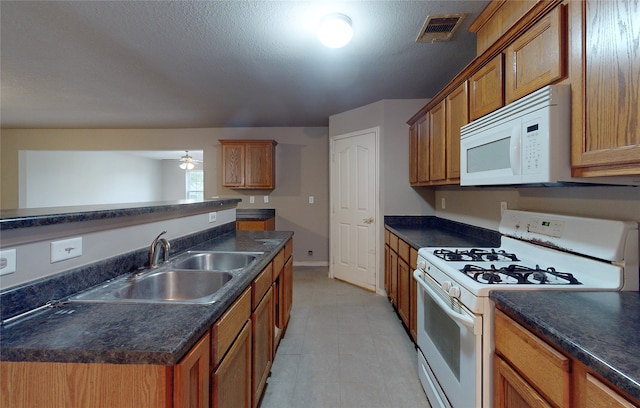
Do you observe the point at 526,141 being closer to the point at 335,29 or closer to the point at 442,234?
the point at 335,29

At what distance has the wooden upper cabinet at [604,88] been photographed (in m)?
0.85

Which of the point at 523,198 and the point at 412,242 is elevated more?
the point at 523,198

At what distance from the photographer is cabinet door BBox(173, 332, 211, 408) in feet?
2.26

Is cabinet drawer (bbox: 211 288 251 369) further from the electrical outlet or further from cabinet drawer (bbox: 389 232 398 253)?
cabinet drawer (bbox: 389 232 398 253)

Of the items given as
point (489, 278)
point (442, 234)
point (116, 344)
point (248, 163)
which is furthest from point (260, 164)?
point (116, 344)

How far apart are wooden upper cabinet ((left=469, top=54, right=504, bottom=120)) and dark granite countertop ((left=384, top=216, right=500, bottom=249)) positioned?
930mm

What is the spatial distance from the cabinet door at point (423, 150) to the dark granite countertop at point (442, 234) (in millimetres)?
549

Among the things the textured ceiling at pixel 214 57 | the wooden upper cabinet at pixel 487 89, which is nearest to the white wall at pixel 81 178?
the textured ceiling at pixel 214 57

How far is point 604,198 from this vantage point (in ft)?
4.11

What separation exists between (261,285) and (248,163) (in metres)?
3.24

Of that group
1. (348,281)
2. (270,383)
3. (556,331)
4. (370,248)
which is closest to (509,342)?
(556,331)

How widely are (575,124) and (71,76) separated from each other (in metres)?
4.03

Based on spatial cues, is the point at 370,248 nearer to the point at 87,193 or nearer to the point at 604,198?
the point at 604,198

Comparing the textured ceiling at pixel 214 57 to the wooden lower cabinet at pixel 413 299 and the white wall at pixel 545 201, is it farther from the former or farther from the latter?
the wooden lower cabinet at pixel 413 299
